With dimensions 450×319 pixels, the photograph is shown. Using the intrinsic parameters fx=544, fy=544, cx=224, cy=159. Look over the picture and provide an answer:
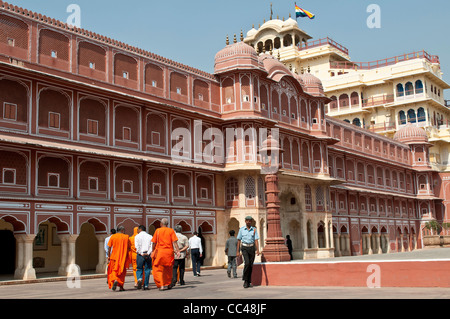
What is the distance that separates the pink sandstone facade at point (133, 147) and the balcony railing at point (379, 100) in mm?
17126

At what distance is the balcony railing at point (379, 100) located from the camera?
55031 mm

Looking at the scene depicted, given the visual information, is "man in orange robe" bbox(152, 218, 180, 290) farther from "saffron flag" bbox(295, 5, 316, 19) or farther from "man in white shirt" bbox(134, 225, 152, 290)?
"saffron flag" bbox(295, 5, 316, 19)

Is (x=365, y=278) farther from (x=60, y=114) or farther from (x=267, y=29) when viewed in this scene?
(x=267, y=29)

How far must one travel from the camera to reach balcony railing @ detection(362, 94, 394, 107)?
5503 cm

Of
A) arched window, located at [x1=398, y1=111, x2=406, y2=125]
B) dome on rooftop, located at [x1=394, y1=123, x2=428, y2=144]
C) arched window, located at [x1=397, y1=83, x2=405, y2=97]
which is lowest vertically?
dome on rooftop, located at [x1=394, y1=123, x2=428, y2=144]

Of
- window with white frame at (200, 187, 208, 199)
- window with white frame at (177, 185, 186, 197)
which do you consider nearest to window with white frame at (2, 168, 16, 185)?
window with white frame at (177, 185, 186, 197)

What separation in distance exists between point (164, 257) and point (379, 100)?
46705mm

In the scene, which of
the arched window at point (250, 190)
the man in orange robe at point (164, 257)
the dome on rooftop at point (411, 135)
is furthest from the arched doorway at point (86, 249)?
the dome on rooftop at point (411, 135)

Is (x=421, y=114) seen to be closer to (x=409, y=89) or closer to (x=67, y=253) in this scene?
(x=409, y=89)

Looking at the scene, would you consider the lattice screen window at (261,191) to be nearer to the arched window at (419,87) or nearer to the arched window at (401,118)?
the arched window at (401,118)

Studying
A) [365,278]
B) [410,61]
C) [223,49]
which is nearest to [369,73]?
[410,61]

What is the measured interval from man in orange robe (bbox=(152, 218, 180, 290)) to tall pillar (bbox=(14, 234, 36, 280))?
349 inches

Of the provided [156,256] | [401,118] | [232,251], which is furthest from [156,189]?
[401,118]
